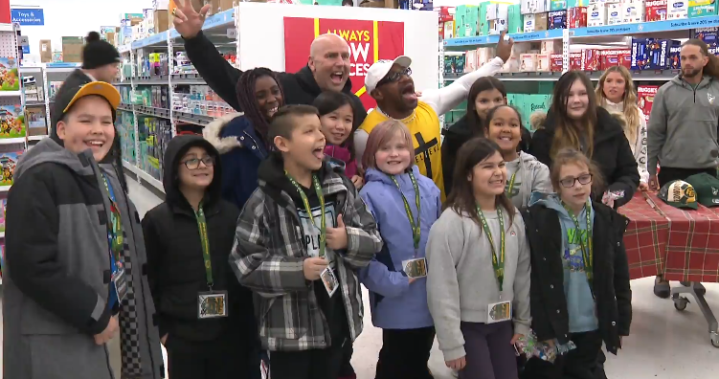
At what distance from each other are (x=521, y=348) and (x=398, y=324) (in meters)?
0.48

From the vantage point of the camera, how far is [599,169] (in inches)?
107

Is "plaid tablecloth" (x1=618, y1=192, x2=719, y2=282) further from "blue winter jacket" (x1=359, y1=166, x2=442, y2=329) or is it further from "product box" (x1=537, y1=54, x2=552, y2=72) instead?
"product box" (x1=537, y1=54, x2=552, y2=72)

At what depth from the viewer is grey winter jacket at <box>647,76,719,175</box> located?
4102mm

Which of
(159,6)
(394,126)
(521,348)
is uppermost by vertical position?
(159,6)

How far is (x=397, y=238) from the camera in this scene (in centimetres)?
233

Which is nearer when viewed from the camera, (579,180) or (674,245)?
(579,180)

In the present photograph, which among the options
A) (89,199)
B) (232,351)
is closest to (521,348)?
(232,351)

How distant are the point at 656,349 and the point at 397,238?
76.1 inches

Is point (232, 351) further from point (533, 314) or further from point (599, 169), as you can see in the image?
point (599, 169)

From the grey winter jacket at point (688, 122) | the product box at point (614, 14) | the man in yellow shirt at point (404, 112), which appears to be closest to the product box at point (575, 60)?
the product box at point (614, 14)

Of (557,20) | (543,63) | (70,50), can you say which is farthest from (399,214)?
(70,50)

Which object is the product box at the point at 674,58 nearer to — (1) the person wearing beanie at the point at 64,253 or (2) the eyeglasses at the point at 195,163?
(2) the eyeglasses at the point at 195,163

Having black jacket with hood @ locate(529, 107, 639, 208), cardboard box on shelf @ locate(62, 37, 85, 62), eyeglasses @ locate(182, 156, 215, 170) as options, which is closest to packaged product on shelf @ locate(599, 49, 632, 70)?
black jacket with hood @ locate(529, 107, 639, 208)

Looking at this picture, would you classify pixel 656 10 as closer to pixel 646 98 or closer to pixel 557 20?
pixel 646 98
